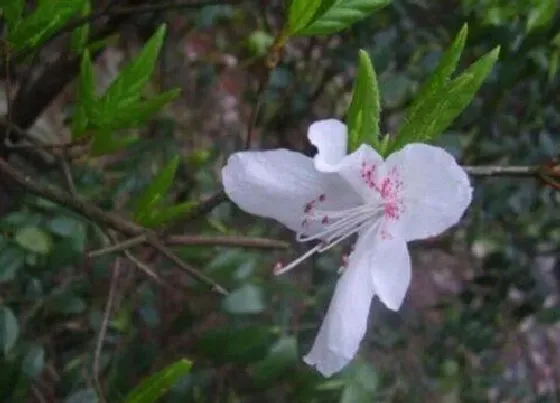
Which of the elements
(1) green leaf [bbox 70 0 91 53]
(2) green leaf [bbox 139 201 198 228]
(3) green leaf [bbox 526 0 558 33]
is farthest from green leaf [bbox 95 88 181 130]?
(3) green leaf [bbox 526 0 558 33]

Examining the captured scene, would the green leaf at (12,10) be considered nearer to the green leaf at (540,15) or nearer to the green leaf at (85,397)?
the green leaf at (85,397)

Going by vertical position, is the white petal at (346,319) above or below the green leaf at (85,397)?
above

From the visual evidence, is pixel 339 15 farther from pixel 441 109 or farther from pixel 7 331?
pixel 7 331

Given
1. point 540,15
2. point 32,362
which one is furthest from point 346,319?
point 540,15

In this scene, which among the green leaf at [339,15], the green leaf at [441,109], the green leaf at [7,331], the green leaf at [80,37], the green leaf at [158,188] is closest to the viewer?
the green leaf at [441,109]

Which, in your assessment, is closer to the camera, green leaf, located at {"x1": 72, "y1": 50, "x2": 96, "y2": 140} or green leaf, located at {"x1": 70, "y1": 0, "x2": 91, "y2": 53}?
green leaf, located at {"x1": 72, "y1": 50, "x2": 96, "y2": 140}

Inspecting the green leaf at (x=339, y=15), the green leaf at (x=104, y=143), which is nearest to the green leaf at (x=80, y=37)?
the green leaf at (x=104, y=143)

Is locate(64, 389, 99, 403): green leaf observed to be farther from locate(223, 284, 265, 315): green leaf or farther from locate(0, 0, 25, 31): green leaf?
locate(0, 0, 25, 31): green leaf
